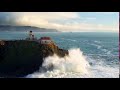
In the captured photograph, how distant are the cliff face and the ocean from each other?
0.07 meters

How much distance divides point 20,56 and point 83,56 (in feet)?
2.76

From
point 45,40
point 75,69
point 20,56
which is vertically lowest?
point 75,69

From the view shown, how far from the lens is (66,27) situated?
3.37 m

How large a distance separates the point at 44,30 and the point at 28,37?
0.77 feet

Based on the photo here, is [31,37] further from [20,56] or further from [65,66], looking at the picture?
[65,66]

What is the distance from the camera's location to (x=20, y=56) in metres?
3.31

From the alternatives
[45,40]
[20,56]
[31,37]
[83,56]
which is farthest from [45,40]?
[83,56]

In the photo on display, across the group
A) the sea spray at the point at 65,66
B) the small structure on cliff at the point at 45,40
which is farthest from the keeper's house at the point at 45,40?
→ the sea spray at the point at 65,66

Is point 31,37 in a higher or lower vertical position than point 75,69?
higher

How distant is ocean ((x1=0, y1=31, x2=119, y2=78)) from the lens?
129 inches

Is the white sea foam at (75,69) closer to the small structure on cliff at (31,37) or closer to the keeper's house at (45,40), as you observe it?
the keeper's house at (45,40)

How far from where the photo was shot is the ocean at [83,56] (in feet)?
10.8
